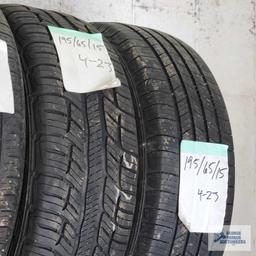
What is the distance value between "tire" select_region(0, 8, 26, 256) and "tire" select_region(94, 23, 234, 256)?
41 centimetres

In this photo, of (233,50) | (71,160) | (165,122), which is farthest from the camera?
(233,50)

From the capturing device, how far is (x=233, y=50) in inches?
107

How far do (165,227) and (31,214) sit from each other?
16.3 inches

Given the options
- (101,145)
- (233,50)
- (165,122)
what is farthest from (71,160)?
(233,50)

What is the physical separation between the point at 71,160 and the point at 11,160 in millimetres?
173

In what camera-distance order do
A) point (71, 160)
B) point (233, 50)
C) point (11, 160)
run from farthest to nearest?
1. point (233, 50)
2. point (71, 160)
3. point (11, 160)

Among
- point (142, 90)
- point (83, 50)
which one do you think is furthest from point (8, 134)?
point (142, 90)

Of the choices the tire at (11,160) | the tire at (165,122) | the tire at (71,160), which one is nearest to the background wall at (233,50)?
the tire at (165,122)

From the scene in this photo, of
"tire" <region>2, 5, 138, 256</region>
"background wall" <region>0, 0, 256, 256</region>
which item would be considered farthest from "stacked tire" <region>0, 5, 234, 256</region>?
"background wall" <region>0, 0, 256, 256</region>

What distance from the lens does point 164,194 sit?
1.56 m

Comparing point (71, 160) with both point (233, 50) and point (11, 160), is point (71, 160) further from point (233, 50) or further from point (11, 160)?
point (233, 50)

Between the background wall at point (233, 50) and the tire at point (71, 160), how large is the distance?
1.04 m

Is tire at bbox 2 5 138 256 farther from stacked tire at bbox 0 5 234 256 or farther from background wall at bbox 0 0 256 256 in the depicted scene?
background wall at bbox 0 0 256 256

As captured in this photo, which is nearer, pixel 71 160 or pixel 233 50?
pixel 71 160
